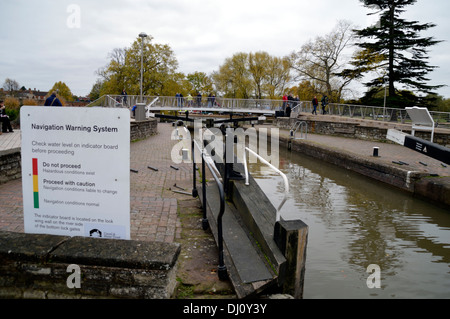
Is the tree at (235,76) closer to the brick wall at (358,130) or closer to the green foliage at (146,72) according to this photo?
the green foliage at (146,72)

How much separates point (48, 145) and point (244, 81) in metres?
51.5

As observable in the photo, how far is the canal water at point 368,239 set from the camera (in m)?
4.44

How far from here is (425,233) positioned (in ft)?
21.5

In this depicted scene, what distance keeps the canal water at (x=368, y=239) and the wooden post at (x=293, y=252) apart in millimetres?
907

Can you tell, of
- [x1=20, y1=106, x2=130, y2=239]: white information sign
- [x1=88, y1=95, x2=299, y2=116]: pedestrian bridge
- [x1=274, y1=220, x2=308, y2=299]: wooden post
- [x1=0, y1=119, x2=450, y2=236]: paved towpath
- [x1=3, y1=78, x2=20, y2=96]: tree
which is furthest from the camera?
[x1=3, y1=78, x2=20, y2=96]: tree

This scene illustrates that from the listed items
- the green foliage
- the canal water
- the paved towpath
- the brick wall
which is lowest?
the canal water

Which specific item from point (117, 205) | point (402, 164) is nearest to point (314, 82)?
point (402, 164)

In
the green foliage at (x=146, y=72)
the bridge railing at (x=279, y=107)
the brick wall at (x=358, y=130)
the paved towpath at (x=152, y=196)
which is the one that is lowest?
the paved towpath at (x=152, y=196)

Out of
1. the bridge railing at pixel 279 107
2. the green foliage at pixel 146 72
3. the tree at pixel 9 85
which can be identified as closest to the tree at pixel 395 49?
the bridge railing at pixel 279 107

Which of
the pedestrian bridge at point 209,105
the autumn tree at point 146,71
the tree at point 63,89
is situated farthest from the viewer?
the tree at point 63,89

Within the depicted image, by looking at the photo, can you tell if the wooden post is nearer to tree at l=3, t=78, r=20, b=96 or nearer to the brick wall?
the brick wall

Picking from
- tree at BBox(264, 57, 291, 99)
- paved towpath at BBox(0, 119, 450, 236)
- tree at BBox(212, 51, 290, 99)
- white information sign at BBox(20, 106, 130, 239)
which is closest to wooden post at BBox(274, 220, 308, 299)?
white information sign at BBox(20, 106, 130, 239)

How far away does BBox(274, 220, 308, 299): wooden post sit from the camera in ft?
10.6

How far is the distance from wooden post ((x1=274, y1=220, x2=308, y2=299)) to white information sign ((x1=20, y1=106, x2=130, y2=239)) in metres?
1.56
